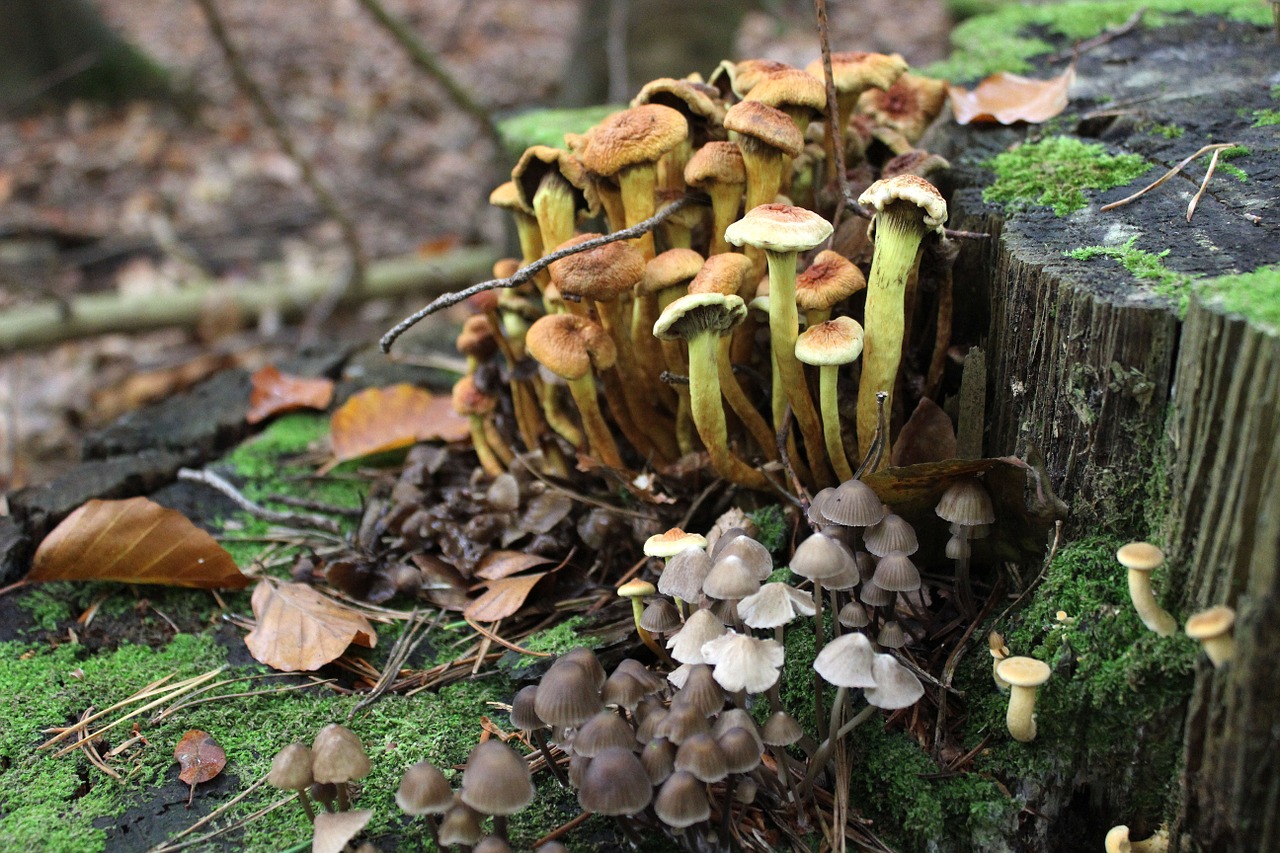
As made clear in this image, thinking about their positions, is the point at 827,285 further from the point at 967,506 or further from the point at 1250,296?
the point at 1250,296

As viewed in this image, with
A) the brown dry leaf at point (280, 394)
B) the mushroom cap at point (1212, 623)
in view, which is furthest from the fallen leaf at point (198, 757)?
the mushroom cap at point (1212, 623)

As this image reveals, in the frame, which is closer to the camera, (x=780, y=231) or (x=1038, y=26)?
(x=780, y=231)

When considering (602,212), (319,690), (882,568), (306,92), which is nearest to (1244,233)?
(882,568)

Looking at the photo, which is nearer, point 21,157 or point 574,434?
point 574,434

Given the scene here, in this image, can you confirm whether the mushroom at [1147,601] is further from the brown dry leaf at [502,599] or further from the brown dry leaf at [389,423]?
the brown dry leaf at [389,423]

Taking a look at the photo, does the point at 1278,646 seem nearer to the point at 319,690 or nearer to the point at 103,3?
the point at 319,690

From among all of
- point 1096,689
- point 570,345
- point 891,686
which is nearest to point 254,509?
point 570,345
